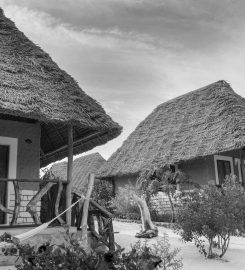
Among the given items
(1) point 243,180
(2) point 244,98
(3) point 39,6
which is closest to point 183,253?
(3) point 39,6

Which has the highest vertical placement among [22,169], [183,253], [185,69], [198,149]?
[185,69]

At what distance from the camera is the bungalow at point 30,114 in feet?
21.2

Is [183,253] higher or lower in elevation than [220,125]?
lower

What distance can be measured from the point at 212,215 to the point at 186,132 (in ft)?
29.2

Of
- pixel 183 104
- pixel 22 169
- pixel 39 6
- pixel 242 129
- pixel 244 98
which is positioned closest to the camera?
pixel 22 169

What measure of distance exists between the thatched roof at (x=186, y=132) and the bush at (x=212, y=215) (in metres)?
5.56

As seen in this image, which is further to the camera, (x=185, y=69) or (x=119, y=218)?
(x=119, y=218)

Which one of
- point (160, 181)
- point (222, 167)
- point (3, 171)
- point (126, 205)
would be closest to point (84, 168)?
point (126, 205)

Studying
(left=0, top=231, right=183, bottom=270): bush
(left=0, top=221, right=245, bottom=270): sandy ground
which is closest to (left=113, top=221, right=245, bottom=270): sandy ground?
(left=0, top=221, right=245, bottom=270): sandy ground

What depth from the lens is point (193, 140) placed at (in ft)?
49.1

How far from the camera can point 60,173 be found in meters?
28.3

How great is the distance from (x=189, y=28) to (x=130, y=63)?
243 cm

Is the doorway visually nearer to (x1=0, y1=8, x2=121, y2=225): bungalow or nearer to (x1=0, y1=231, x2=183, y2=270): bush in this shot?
(x1=0, y1=8, x2=121, y2=225): bungalow

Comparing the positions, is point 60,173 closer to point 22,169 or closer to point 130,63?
point 130,63
